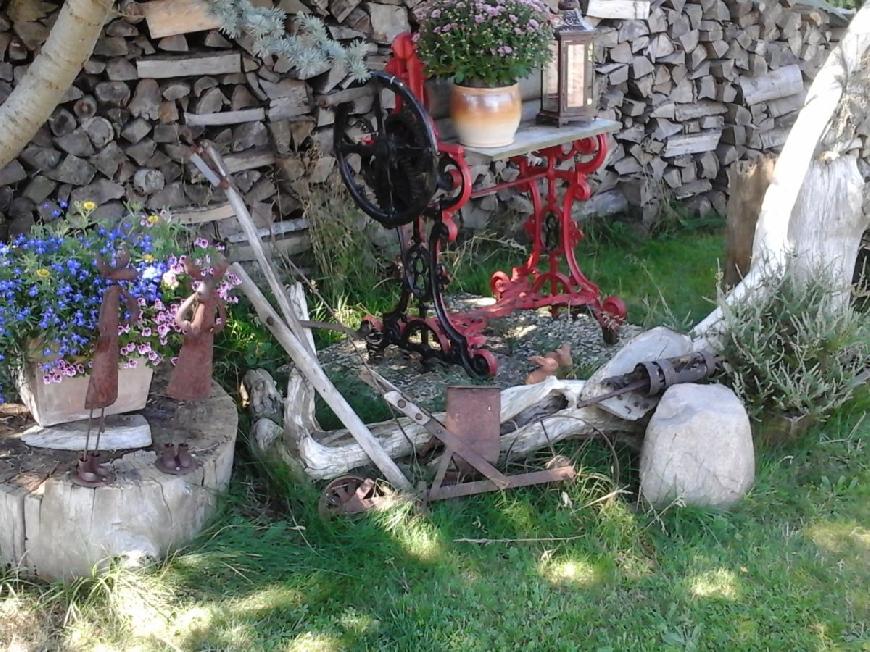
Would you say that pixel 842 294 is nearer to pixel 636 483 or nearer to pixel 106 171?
pixel 636 483

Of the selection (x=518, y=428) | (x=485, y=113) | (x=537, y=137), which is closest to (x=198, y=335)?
(x=518, y=428)

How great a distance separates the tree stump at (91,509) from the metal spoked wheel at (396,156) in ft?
4.33

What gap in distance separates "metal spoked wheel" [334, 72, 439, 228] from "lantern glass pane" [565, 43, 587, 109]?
81 cm

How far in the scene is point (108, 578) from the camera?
297 centimetres

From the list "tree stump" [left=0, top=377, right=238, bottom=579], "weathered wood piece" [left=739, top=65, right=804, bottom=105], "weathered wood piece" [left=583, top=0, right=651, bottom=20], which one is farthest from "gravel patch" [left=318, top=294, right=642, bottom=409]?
"weathered wood piece" [left=739, top=65, right=804, bottom=105]

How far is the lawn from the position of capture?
9.52ft

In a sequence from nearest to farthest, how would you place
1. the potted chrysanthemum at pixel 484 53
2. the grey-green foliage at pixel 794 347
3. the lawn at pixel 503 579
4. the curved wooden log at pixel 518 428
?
1. the lawn at pixel 503 579
2. the curved wooden log at pixel 518 428
3. the grey-green foliage at pixel 794 347
4. the potted chrysanthemum at pixel 484 53

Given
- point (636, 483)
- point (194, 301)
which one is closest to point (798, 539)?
point (636, 483)

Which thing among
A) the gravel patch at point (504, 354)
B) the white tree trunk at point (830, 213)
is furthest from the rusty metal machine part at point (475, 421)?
the white tree trunk at point (830, 213)

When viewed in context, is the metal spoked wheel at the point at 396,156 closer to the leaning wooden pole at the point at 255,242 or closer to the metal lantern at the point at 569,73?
the leaning wooden pole at the point at 255,242

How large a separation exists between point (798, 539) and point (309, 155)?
2830 mm

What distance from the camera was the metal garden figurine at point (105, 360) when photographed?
2930 millimetres

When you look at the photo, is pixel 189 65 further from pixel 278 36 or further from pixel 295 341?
pixel 295 341

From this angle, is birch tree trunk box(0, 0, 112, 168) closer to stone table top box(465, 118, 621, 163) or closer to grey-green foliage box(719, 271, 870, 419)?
stone table top box(465, 118, 621, 163)
